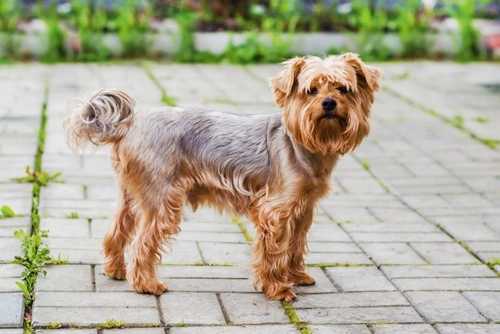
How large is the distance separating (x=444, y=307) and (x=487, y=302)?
10.1 inches

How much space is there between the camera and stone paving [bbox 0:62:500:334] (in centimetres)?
391

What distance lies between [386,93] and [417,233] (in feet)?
15.8

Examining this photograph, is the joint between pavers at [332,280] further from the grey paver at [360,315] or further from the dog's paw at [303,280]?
the grey paver at [360,315]

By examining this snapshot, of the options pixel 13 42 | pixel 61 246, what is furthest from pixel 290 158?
pixel 13 42

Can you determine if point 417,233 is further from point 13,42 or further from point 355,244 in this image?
point 13,42

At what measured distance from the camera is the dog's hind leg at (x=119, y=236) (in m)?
4.30

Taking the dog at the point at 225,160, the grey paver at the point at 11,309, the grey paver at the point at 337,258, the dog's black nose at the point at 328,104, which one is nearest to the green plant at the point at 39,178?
the dog at the point at 225,160

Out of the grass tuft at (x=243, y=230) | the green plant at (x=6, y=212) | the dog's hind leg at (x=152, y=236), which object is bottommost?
the grass tuft at (x=243, y=230)

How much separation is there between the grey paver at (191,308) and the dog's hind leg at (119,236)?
0.34 m

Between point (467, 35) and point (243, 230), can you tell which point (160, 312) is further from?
point (467, 35)

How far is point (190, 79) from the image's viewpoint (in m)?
10.3

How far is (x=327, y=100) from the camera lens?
392 centimetres

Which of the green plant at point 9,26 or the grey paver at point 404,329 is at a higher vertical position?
the grey paver at point 404,329

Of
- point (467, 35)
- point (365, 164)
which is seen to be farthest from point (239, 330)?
point (467, 35)
